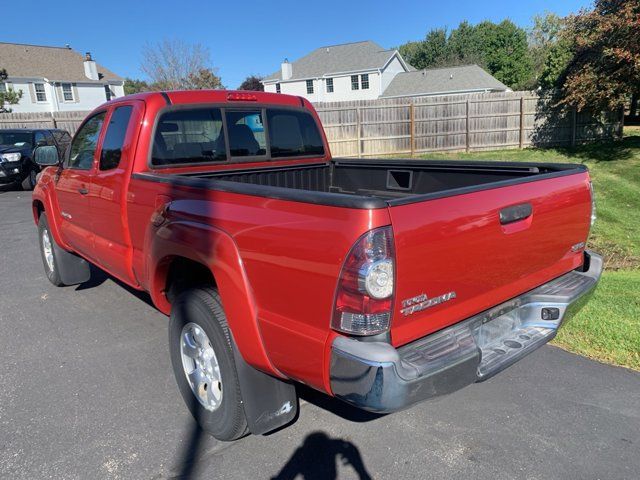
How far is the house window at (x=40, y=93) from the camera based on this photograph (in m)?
36.0

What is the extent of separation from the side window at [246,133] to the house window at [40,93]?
38.7 meters

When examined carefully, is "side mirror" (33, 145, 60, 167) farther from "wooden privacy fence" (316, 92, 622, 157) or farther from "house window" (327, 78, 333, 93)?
"house window" (327, 78, 333, 93)

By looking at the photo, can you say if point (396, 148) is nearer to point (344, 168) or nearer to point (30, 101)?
point (344, 168)

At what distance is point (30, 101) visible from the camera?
35.5 metres

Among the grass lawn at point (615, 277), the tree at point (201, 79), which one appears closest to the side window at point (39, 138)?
the grass lawn at point (615, 277)

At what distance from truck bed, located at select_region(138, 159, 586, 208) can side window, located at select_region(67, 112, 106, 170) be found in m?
1.08

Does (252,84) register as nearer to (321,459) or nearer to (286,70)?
(286,70)

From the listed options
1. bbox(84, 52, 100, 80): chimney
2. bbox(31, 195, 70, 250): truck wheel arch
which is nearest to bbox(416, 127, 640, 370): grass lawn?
bbox(31, 195, 70, 250): truck wheel arch

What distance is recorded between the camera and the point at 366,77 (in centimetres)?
3962

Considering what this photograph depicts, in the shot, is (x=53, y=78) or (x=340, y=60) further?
(x=340, y=60)

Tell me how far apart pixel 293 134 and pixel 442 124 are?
52.1 feet

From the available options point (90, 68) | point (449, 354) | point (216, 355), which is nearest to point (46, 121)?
point (216, 355)

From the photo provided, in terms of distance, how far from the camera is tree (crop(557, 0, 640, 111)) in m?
15.3

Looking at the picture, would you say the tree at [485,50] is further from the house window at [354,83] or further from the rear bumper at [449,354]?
the rear bumper at [449,354]
